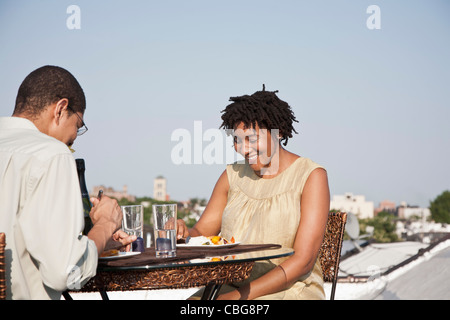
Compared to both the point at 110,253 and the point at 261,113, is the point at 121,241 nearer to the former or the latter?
the point at 110,253

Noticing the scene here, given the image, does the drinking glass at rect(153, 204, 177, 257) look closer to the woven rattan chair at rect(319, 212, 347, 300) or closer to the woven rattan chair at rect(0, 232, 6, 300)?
the woven rattan chair at rect(0, 232, 6, 300)

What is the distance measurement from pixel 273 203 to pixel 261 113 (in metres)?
0.50

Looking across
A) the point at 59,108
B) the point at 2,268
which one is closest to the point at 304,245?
the point at 59,108

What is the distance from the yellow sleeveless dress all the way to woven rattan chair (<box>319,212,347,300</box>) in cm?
21

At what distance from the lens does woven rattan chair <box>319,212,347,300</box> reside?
10.8 feet

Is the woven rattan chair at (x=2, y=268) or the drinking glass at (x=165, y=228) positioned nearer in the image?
the woven rattan chair at (x=2, y=268)

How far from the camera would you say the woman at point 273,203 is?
2.84 meters

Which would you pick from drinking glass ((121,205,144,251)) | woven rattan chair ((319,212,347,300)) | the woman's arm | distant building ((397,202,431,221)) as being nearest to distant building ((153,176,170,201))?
distant building ((397,202,431,221))

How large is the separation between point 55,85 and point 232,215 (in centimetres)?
153

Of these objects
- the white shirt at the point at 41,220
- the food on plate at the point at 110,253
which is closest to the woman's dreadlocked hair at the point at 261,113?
the food on plate at the point at 110,253

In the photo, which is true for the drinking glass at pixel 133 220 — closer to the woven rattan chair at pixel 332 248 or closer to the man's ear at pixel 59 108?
the man's ear at pixel 59 108
